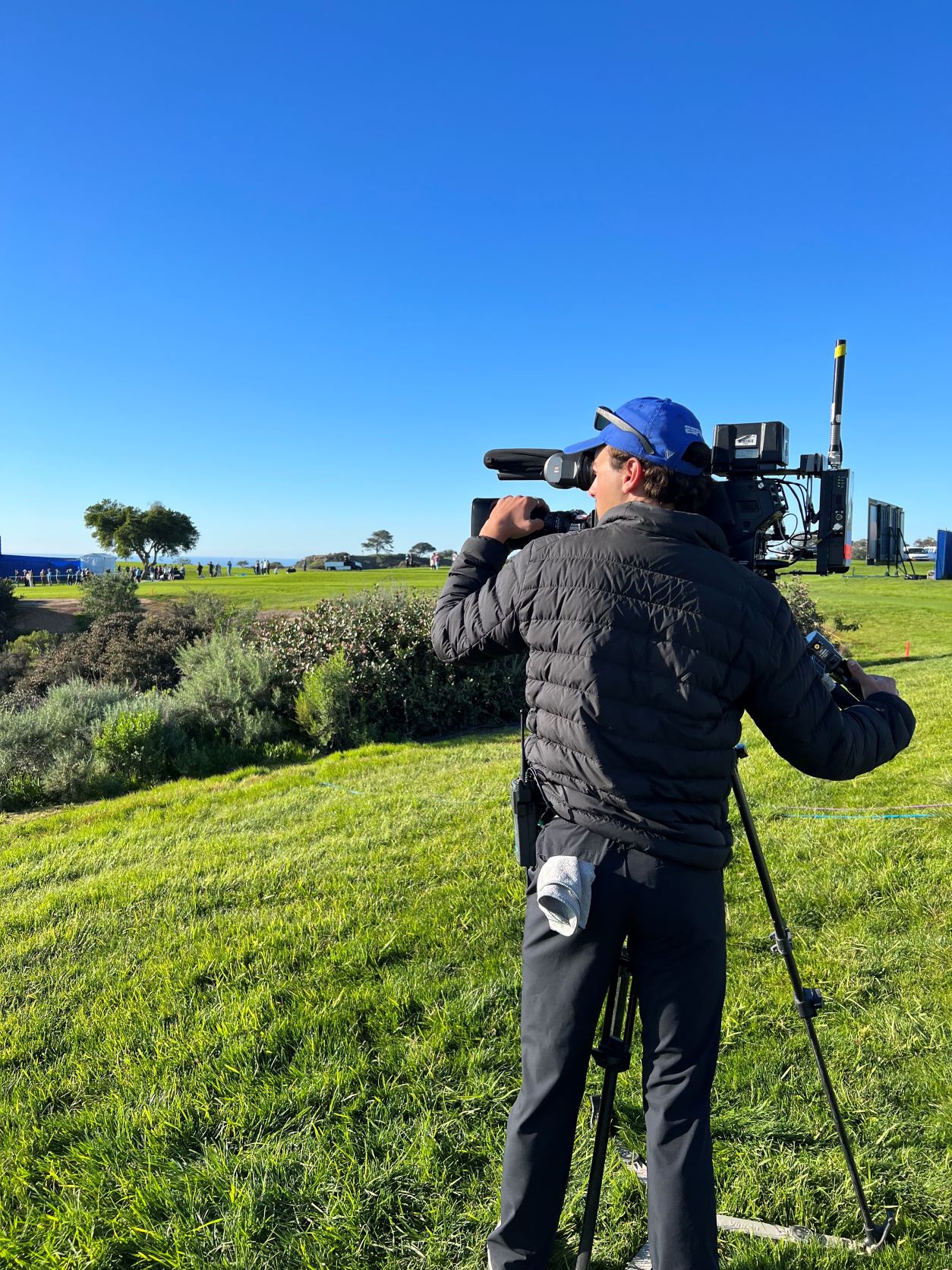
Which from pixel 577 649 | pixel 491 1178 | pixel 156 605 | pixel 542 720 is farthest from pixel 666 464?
pixel 156 605

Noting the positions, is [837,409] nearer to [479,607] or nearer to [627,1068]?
[479,607]

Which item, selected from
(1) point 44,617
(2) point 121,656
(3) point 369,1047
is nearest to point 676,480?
(3) point 369,1047

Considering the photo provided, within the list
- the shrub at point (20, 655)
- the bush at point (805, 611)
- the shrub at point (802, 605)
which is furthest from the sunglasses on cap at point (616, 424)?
the shrub at point (802, 605)

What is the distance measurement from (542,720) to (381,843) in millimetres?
3911

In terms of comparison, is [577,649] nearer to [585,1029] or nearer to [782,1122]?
[585,1029]

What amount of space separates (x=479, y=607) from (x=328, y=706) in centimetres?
759

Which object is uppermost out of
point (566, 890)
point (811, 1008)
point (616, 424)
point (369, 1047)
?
point (616, 424)

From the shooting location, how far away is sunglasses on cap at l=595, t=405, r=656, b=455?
1926 mm

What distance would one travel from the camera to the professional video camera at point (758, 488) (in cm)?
231

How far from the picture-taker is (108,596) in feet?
60.4

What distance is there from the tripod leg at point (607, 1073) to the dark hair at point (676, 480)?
1.25 m

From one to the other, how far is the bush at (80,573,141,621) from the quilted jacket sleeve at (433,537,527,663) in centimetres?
1678

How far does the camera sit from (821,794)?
6410 mm

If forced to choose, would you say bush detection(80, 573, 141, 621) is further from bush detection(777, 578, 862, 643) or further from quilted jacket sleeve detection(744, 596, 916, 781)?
quilted jacket sleeve detection(744, 596, 916, 781)
